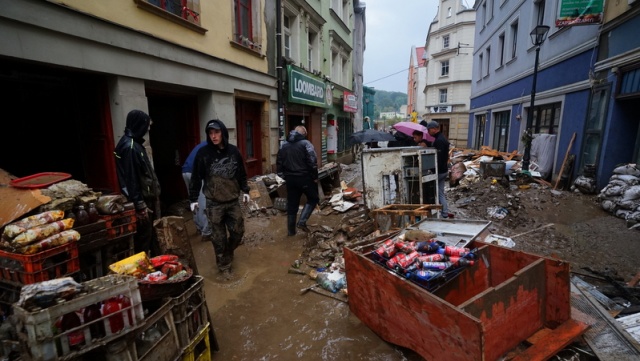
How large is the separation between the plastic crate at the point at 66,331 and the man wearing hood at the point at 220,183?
214 centimetres

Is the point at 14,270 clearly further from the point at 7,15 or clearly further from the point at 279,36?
the point at 279,36

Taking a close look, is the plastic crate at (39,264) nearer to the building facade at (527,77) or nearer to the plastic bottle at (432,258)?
the plastic bottle at (432,258)

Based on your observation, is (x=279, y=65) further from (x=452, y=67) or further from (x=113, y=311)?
(x=452, y=67)

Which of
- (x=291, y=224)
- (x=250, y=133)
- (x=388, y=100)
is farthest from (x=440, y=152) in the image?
(x=388, y=100)

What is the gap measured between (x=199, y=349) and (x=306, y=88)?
29.3ft

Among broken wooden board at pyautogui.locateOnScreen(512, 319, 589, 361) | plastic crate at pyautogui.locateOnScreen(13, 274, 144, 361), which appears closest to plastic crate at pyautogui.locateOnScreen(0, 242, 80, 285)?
plastic crate at pyautogui.locateOnScreen(13, 274, 144, 361)

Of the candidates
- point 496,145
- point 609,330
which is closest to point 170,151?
point 609,330

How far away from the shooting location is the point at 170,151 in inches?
270

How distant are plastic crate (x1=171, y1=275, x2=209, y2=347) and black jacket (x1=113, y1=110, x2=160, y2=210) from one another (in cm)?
156

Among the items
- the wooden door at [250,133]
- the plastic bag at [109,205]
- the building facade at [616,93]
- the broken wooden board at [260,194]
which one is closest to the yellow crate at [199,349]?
the plastic bag at [109,205]

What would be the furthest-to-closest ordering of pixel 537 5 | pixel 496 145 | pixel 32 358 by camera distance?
1. pixel 496 145
2. pixel 537 5
3. pixel 32 358

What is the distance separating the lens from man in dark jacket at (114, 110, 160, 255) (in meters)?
3.30

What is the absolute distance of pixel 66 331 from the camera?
→ 1.46 meters

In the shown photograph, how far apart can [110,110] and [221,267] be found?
2.83 m
